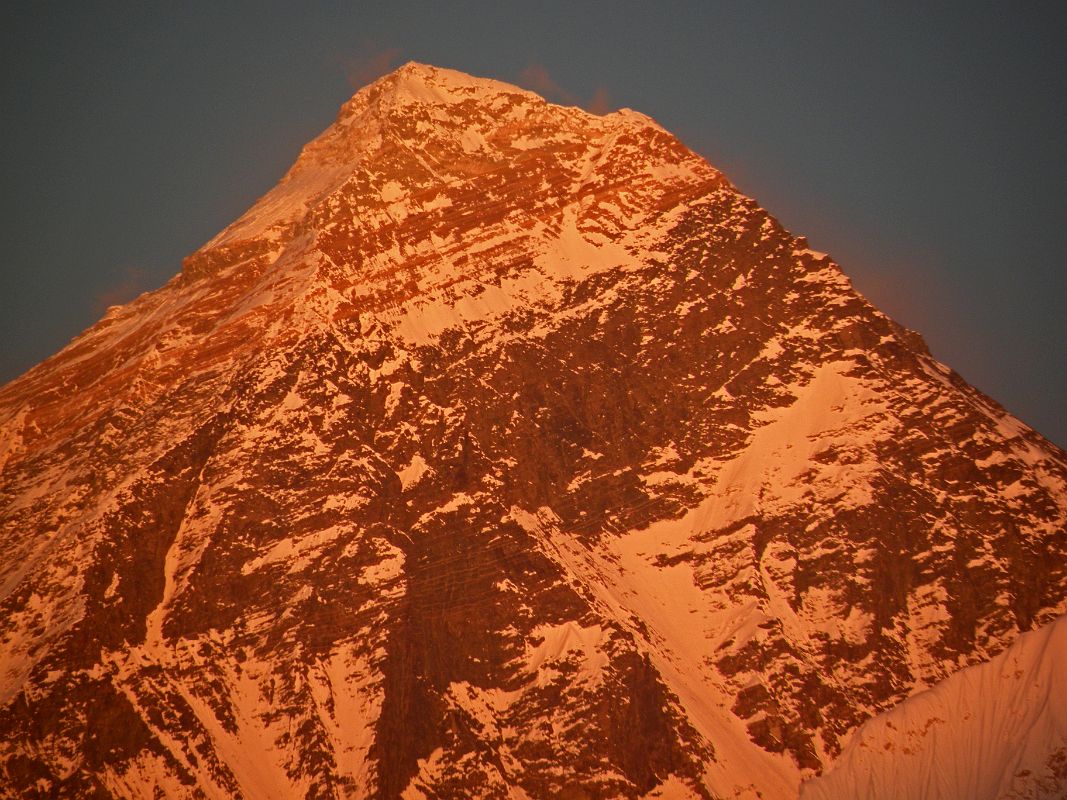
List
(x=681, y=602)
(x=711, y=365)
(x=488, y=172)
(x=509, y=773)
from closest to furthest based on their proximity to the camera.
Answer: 1. (x=509, y=773)
2. (x=681, y=602)
3. (x=711, y=365)
4. (x=488, y=172)

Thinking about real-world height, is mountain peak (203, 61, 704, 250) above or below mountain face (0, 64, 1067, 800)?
above

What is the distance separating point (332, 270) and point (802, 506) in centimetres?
3999

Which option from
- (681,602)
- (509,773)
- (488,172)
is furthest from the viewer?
(488,172)

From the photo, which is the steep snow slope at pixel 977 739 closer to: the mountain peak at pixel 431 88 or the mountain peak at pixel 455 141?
Result: the mountain peak at pixel 455 141

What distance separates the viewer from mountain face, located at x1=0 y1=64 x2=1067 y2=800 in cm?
14375

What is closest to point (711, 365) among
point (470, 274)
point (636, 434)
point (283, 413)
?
point (636, 434)

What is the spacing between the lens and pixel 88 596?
148m

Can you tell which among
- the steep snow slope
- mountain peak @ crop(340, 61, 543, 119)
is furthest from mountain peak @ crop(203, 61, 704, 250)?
the steep snow slope

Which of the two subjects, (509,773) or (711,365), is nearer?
(509,773)

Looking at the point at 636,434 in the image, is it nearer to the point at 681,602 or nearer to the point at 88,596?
the point at 681,602

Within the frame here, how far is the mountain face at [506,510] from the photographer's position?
472ft

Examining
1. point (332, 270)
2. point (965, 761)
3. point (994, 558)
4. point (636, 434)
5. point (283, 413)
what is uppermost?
point (332, 270)

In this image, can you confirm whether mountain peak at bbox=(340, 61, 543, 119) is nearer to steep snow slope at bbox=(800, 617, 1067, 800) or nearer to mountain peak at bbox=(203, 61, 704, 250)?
mountain peak at bbox=(203, 61, 704, 250)

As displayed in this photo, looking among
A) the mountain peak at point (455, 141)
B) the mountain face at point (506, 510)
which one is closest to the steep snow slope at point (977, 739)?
the mountain face at point (506, 510)
